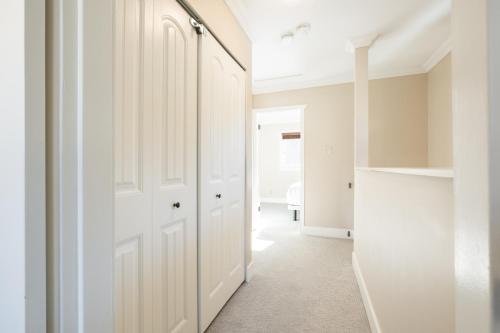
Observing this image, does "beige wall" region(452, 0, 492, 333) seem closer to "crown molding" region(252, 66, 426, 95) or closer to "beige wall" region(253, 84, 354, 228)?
"beige wall" region(253, 84, 354, 228)

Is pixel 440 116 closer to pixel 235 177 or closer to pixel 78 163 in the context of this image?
pixel 235 177

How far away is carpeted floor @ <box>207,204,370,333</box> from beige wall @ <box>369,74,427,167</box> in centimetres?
147

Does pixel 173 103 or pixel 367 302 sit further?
pixel 367 302

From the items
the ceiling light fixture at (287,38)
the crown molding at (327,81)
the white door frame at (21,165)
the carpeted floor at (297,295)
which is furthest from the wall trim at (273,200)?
the white door frame at (21,165)

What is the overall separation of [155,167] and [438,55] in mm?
3488

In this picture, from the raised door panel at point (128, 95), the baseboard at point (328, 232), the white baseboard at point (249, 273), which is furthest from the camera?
the baseboard at point (328, 232)

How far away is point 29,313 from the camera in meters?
0.40

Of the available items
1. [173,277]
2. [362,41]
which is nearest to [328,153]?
[362,41]

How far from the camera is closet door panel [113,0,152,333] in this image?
0.88m

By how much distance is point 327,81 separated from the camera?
3.54m

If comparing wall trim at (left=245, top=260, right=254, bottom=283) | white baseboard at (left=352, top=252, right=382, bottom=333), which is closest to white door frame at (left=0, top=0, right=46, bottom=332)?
white baseboard at (left=352, top=252, right=382, bottom=333)

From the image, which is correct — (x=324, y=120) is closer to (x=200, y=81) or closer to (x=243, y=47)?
(x=243, y=47)

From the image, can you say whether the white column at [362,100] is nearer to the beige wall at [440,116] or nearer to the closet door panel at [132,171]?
the beige wall at [440,116]

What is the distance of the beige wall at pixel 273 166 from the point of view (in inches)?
283
